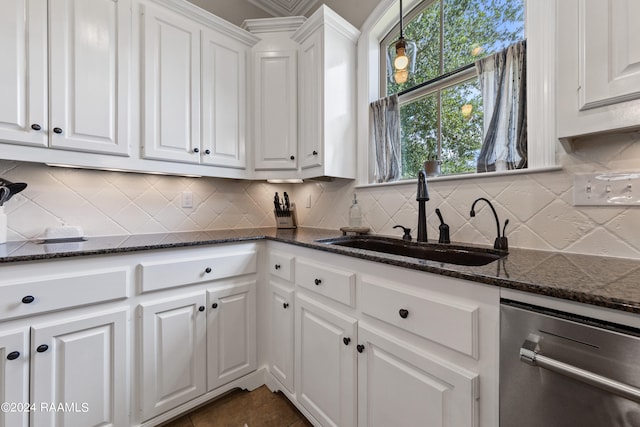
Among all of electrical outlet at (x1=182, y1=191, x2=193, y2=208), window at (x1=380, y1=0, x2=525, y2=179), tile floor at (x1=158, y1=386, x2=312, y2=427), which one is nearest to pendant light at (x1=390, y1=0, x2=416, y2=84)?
window at (x1=380, y1=0, x2=525, y2=179)

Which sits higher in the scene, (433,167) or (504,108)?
(504,108)

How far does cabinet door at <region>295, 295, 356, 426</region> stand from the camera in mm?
1096

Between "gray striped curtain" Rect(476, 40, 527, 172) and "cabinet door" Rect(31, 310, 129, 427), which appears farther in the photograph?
"gray striped curtain" Rect(476, 40, 527, 172)

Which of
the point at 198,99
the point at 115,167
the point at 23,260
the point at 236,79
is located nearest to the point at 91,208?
the point at 115,167

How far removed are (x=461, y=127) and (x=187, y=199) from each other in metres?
1.92

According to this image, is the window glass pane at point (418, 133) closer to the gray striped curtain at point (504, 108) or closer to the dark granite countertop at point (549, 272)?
the gray striped curtain at point (504, 108)

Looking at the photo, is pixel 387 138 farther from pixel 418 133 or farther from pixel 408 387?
pixel 408 387

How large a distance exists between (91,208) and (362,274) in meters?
1.70

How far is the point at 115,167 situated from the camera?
1479mm

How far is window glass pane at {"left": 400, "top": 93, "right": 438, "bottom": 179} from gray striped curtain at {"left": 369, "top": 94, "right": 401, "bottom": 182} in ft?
0.17

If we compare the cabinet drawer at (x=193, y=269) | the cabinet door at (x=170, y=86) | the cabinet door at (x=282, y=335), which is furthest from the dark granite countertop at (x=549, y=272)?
the cabinet door at (x=170, y=86)

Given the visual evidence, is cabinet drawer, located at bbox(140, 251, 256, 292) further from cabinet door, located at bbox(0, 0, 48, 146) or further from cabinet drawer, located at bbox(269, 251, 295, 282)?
cabinet door, located at bbox(0, 0, 48, 146)

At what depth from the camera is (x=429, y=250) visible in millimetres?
1340

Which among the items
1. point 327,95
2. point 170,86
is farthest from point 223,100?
point 327,95
